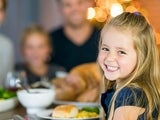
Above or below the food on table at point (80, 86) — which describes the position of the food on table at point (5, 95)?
above

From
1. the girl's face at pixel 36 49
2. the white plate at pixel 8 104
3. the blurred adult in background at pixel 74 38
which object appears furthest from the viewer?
the girl's face at pixel 36 49

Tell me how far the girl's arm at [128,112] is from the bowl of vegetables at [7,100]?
24.0 inches

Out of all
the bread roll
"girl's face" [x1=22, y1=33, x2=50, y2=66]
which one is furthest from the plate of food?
"girl's face" [x1=22, y1=33, x2=50, y2=66]

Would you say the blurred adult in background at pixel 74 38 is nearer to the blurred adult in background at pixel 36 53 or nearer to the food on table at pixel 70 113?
the blurred adult in background at pixel 36 53

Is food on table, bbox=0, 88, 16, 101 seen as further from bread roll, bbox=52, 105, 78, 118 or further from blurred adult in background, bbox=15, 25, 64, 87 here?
blurred adult in background, bbox=15, 25, 64, 87

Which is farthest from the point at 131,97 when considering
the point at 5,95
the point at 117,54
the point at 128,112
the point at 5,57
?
the point at 5,57

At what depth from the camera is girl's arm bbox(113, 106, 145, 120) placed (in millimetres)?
1511

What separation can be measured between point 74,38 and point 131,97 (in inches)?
84.1

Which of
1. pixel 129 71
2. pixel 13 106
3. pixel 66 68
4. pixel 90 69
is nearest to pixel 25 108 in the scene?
pixel 13 106

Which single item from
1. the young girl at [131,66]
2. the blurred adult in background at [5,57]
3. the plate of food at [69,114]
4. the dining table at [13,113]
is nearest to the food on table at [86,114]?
the plate of food at [69,114]

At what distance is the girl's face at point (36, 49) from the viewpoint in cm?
366

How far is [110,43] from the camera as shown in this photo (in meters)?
1.60

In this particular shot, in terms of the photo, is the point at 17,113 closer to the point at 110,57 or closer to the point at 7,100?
the point at 7,100

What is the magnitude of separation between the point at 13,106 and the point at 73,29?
173 centimetres
